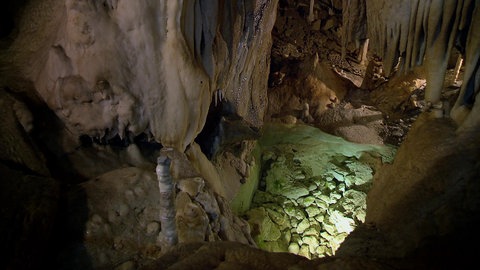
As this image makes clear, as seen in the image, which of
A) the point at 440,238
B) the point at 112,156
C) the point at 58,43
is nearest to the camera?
the point at 440,238

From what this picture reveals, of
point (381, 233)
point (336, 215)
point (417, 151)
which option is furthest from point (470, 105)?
point (336, 215)

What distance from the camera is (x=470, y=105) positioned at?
3.10 metres

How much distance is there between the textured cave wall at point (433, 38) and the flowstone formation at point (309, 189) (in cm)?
366

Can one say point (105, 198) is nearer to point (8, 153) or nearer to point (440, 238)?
point (8, 153)

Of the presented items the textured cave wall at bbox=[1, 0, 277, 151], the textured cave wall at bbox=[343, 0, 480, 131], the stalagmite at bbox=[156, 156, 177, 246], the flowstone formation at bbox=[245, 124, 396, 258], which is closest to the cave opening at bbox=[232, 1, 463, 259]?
the flowstone formation at bbox=[245, 124, 396, 258]

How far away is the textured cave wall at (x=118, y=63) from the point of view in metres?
3.09

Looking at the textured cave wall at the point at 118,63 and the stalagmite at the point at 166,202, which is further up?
the textured cave wall at the point at 118,63

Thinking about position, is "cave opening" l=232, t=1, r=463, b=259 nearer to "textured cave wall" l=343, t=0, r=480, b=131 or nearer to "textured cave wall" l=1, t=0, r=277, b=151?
"textured cave wall" l=343, t=0, r=480, b=131

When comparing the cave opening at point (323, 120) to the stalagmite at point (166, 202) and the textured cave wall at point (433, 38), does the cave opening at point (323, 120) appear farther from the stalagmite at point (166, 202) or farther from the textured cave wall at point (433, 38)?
the stalagmite at point (166, 202)

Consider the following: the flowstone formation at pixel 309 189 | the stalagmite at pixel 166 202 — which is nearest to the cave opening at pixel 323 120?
the flowstone formation at pixel 309 189

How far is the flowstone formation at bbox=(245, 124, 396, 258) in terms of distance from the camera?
707 centimetres

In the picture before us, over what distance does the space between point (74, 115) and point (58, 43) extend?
746mm

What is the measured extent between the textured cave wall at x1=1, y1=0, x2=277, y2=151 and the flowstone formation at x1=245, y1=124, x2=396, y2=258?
397cm

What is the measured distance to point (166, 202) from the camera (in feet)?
8.45
